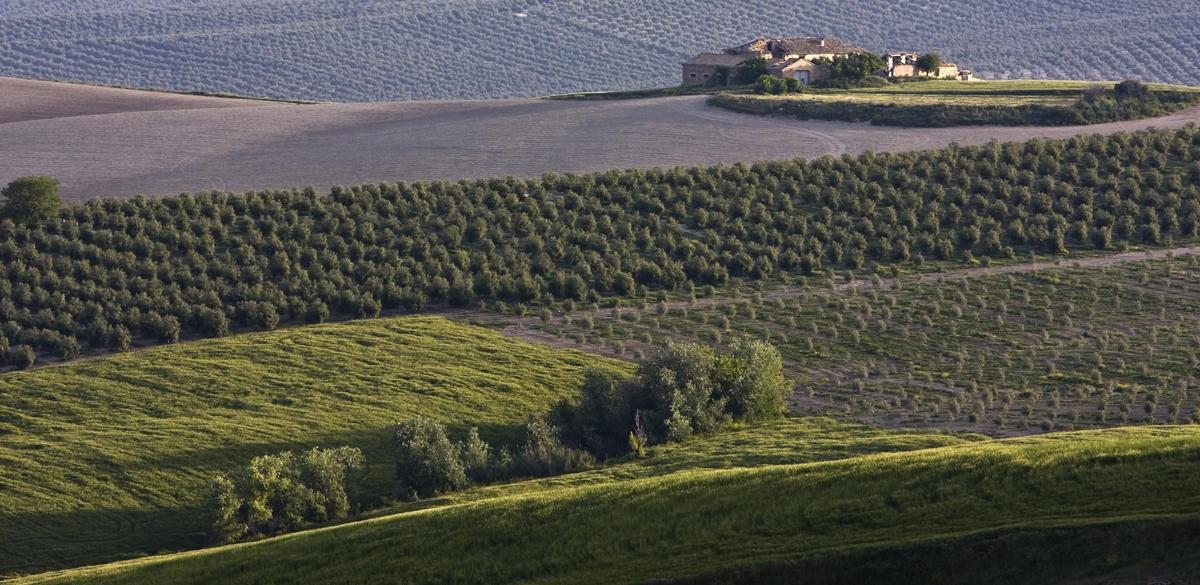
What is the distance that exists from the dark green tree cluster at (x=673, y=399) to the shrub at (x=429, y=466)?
3123 millimetres

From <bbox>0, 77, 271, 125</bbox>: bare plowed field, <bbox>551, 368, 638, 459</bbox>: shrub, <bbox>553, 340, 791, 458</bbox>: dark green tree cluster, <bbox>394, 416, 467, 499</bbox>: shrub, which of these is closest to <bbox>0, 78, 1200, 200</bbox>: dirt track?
<bbox>0, 77, 271, 125</bbox>: bare plowed field

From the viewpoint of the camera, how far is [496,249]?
168 feet

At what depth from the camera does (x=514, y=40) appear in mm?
153250

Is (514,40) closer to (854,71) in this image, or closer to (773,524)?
(854,71)

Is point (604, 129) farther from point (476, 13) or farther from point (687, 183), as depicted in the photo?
point (476, 13)

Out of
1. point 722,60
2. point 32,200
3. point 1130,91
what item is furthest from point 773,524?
point 722,60

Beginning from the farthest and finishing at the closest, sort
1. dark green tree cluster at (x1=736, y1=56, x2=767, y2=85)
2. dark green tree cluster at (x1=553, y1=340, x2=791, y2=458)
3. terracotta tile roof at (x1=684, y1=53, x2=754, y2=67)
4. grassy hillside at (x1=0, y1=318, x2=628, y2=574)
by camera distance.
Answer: terracotta tile roof at (x1=684, y1=53, x2=754, y2=67) < dark green tree cluster at (x1=736, y1=56, x2=767, y2=85) < dark green tree cluster at (x1=553, y1=340, x2=791, y2=458) < grassy hillside at (x1=0, y1=318, x2=628, y2=574)

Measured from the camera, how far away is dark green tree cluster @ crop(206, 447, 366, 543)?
2888 cm

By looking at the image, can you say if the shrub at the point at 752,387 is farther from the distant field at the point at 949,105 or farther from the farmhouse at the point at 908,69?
the farmhouse at the point at 908,69

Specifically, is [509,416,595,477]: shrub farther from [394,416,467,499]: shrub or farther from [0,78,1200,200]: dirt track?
[0,78,1200,200]: dirt track

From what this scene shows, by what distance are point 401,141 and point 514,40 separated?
3314 inches

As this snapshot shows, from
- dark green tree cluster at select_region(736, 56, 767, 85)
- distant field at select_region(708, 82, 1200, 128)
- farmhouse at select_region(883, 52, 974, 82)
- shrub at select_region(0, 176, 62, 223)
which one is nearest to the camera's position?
shrub at select_region(0, 176, 62, 223)

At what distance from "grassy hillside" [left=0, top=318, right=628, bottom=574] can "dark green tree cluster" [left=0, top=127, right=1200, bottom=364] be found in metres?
2.86

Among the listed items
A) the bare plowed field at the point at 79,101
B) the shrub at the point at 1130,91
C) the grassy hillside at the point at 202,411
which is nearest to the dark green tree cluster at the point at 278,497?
the grassy hillside at the point at 202,411
